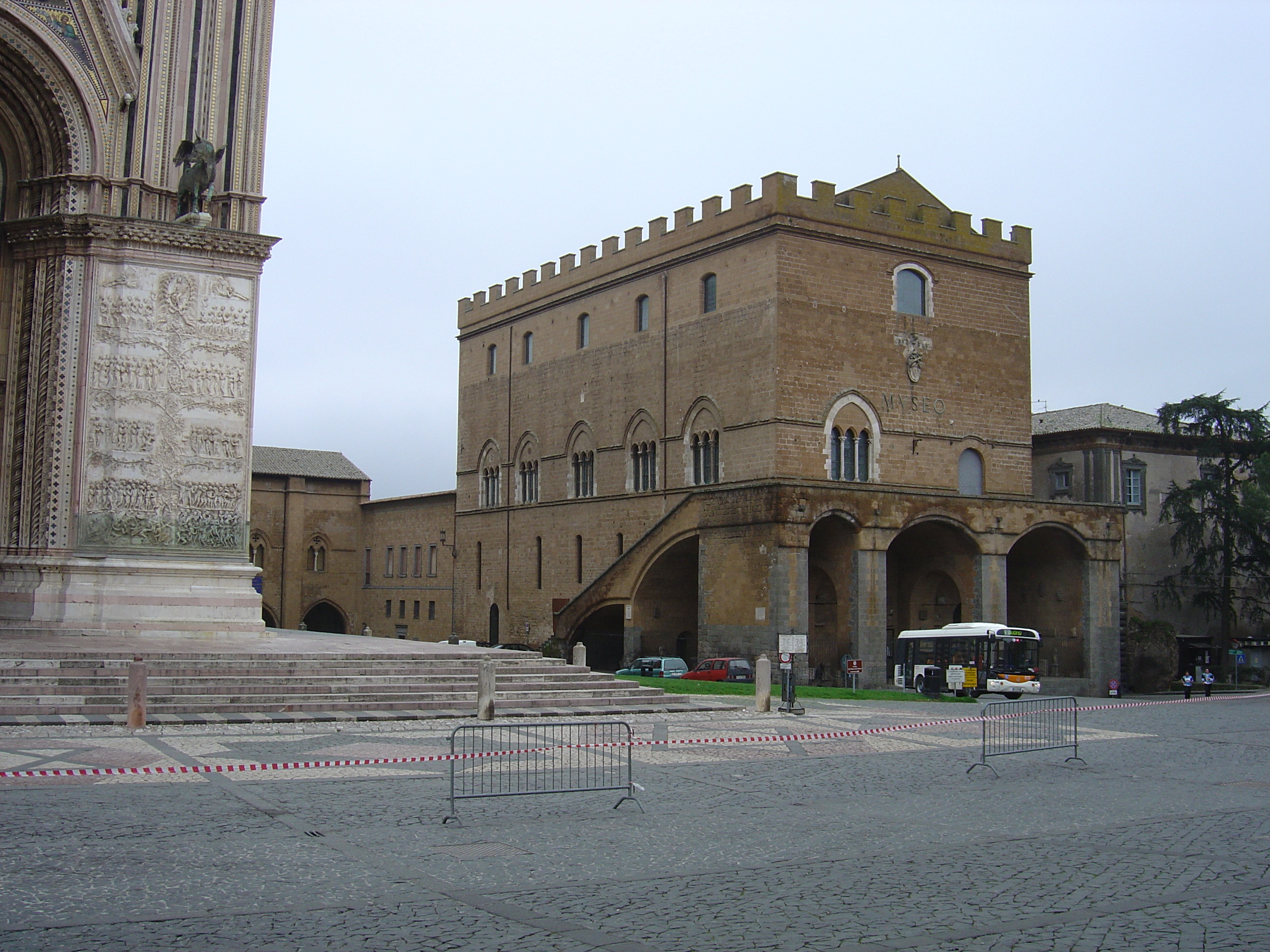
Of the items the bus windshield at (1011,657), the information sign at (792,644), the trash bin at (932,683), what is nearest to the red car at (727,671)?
the trash bin at (932,683)

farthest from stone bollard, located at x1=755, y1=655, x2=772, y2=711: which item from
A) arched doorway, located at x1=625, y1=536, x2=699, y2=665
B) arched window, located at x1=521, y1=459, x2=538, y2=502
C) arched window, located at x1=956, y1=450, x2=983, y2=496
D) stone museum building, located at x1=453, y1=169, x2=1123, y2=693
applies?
arched window, located at x1=521, y1=459, x2=538, y2=502

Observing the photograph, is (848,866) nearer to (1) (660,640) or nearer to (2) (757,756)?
(2) (757,756)

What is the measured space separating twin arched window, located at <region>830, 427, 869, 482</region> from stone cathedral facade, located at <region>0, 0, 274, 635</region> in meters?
18.7

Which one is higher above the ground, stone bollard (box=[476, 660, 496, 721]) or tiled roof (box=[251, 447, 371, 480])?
tiled roof (box=[251, 447, 371, 480])

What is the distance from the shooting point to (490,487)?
5019 centimetres

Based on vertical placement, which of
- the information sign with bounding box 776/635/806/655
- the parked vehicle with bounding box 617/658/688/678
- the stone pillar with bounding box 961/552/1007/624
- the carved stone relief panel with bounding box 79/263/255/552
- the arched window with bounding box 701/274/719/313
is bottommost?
the parked vehicle with bounding box 617/658/688/678

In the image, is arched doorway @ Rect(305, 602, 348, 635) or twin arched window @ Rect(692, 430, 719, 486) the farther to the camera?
arched doorway @ Rect(305, 602, 348, 635)

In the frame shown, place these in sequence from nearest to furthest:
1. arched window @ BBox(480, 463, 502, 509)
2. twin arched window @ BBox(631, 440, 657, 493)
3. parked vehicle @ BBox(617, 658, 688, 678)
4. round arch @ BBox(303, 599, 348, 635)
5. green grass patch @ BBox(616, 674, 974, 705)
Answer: green grass patch @ BBox(616, 674, 974, 705) < parked vehicle @ BBox(617, 658, 688, 678) < twin arched window @ BBox(631, 440, 657, 493) < arched window @ BBox(480, 463, 502, 509) < round arch @ BBox(303, 599, 348, 635)

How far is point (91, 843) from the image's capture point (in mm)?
8797

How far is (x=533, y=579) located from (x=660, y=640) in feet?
29.7

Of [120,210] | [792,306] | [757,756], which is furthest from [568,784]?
[792,306]

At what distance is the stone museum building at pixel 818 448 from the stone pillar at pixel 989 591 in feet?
0.19

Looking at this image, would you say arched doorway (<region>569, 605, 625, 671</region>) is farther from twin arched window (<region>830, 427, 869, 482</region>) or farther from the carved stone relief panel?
the carved stone relief panel

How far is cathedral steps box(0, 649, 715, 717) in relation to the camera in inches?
637
